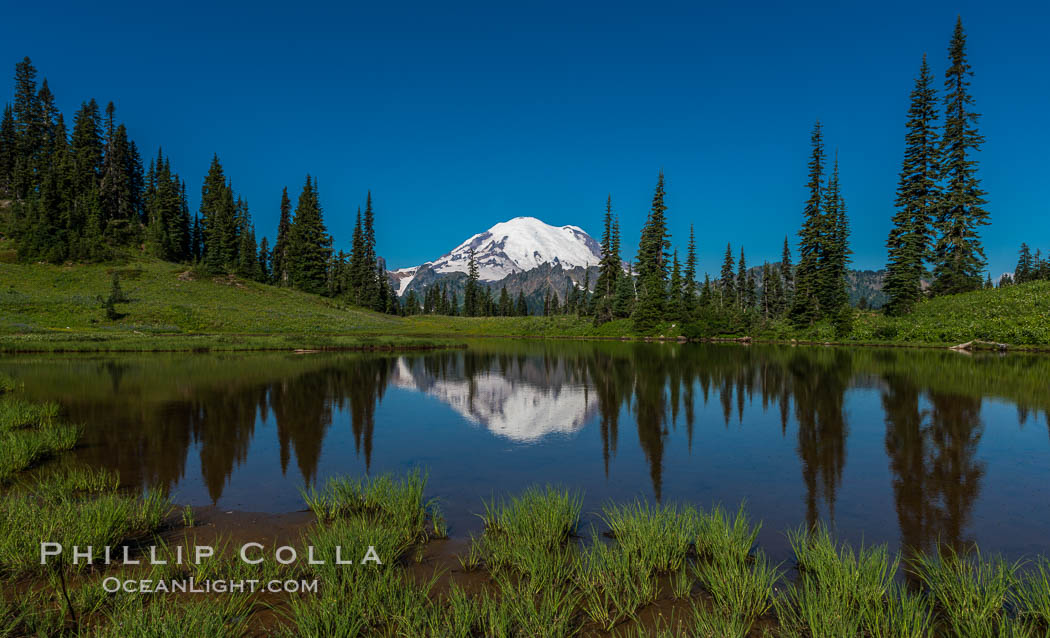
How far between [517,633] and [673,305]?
73.6m

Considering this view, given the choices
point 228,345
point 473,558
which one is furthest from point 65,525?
point 228,345

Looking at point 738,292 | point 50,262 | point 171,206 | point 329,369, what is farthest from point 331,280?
point 738,292

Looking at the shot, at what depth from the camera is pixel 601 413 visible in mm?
17125

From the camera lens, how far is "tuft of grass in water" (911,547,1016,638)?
14.4ft

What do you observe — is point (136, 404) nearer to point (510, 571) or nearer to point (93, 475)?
point (93, 475)

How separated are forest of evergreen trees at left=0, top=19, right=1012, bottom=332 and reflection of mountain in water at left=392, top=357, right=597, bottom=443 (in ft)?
152

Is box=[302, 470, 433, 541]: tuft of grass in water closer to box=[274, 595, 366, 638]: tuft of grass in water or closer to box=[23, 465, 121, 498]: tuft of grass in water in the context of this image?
box=[274, 595, 366, 638]: tuft of grass in water

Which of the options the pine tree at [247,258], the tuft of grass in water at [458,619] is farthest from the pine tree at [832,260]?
the pine tree at [247,258]

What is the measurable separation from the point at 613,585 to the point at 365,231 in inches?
4516

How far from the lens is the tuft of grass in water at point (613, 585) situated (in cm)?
500

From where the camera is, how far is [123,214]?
90062 mm

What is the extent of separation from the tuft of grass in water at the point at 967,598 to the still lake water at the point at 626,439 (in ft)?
5.18

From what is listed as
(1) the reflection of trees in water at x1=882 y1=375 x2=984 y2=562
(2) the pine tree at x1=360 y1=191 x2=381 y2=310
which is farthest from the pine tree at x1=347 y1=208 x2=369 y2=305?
(1) the reflection of trees in water at x1=882 y1=375 x2=984 y2=562

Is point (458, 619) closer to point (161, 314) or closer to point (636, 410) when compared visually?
point (636, 410)
